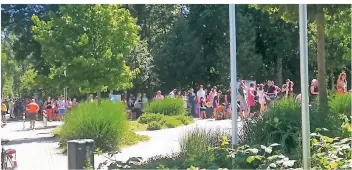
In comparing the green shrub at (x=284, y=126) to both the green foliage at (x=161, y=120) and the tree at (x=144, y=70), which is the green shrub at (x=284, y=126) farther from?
the tree at (x=144, y=70)

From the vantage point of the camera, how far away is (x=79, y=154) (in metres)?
3.66

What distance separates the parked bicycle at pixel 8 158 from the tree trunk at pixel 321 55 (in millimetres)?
2577

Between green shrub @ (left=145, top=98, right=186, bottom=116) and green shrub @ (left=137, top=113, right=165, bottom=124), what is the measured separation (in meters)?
0.05

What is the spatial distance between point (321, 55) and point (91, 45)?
93.7 inches

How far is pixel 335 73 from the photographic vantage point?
4695mm

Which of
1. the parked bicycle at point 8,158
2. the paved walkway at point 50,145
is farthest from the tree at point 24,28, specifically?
the parked bicycle at point 8,158

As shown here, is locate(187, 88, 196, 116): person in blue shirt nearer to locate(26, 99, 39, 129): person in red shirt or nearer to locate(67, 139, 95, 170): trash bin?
locate(67, 139, 95, 170): trash bin

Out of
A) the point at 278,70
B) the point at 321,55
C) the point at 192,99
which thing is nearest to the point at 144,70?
the point at 192,99

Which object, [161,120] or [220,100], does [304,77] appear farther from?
[161,120]

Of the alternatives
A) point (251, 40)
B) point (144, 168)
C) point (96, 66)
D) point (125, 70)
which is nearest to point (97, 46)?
point (96, 66)

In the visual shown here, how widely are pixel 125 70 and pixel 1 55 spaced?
2.04 meters

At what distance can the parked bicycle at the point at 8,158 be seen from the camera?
3.86 meters

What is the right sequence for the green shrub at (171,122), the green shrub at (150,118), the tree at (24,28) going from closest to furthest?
the tree at (24,28)
the green shrub at (150,118)
the green shrub at (171,122)

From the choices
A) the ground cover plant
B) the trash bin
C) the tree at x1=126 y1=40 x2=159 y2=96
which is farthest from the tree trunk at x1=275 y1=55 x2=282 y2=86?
the trash bin
